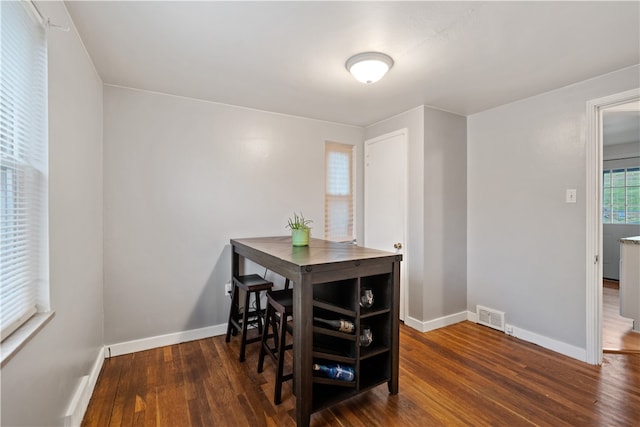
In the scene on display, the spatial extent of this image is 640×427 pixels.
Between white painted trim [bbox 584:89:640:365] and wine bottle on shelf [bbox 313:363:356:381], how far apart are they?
6.97 feet

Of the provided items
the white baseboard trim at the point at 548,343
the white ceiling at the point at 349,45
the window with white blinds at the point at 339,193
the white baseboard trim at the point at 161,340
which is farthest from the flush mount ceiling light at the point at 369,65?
the white baseboard trim at the point at 548,343

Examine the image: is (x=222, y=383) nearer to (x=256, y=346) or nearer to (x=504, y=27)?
(x=256, y=346)

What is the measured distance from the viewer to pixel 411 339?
2973 mm

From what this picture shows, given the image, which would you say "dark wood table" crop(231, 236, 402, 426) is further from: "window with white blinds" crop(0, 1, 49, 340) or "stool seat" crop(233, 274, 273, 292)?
"window with white blinds" crop(0, 1, 49, 340)

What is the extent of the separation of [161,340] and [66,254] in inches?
58.5

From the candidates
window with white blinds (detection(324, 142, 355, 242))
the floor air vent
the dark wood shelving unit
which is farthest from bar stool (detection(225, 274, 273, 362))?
the floor air vent

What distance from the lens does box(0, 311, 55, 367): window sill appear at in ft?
3.35

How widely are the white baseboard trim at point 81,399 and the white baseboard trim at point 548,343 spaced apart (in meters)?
3.57

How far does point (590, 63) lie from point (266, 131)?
9.31 feet

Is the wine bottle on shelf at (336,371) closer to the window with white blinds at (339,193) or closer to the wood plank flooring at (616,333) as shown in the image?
the window with white blinds at (339,193)

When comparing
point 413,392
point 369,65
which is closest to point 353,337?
point 413,392

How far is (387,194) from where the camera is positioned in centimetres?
360

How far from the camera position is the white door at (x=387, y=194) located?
3.38 metres

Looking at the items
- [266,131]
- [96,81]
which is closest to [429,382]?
[266,131]
